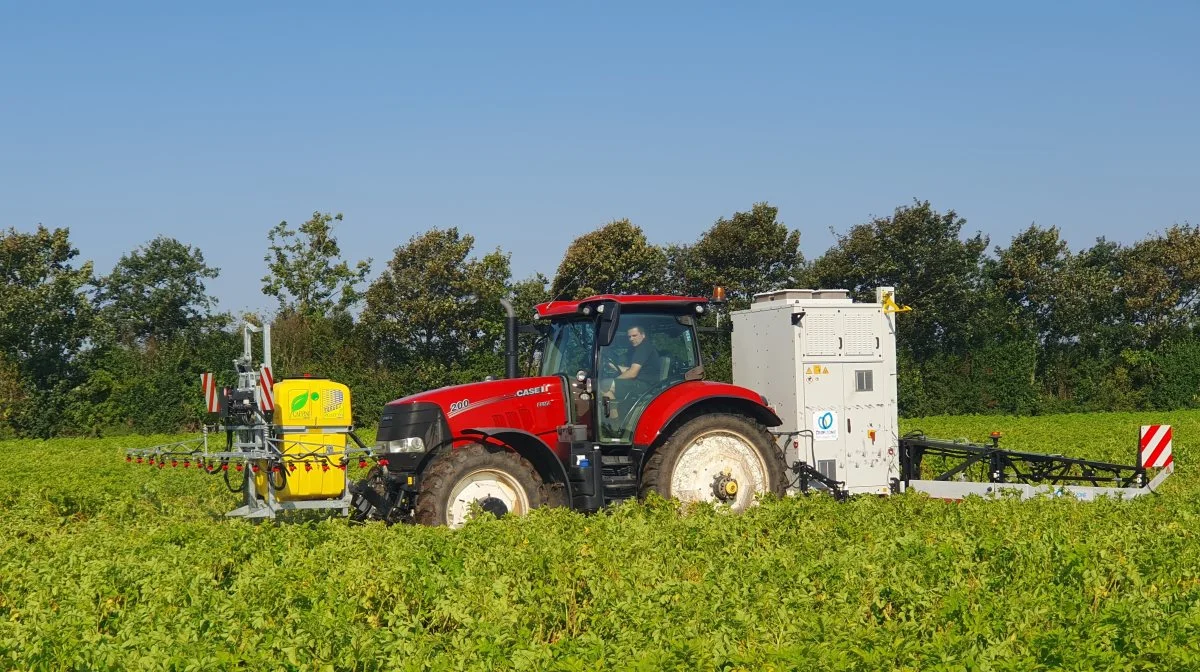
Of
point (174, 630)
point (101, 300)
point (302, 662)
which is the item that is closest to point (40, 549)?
point (174, 630)

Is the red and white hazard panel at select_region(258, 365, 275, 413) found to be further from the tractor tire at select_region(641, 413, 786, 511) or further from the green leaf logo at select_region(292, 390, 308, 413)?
the tractor tire at select_region(641, 413, 786, 511)

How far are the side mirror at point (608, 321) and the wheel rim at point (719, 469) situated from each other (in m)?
1.34

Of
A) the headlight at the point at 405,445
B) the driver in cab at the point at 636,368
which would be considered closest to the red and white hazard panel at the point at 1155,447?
the driver in cab at the point at 636,368

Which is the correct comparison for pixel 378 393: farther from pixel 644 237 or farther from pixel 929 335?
pixel 929 335

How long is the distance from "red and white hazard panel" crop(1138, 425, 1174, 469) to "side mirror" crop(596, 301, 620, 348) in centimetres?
649

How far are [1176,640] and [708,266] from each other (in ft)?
119

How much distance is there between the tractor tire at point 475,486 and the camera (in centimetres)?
1033

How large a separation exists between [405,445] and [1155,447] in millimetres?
8478

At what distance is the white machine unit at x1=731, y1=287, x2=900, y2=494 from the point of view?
12828 mm

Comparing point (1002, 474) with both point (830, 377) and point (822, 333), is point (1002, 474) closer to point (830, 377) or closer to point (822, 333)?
point (830, 377)

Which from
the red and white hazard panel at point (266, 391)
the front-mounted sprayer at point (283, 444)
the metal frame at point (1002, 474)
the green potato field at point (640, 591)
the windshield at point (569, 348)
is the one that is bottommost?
the green potato field at point (640, 591)

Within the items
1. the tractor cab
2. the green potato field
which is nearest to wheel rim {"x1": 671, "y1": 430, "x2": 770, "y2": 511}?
the tractor cab

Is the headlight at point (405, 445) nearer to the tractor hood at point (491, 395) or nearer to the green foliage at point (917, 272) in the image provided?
the tractor hood at point (491, 395)

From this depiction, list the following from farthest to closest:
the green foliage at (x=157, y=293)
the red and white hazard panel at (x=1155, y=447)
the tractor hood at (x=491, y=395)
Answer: the green foliage at (x=157, y=293) < the red and white hazard panel at (x=1155, y=447) < the tractor hood at (x=491, y=395)
